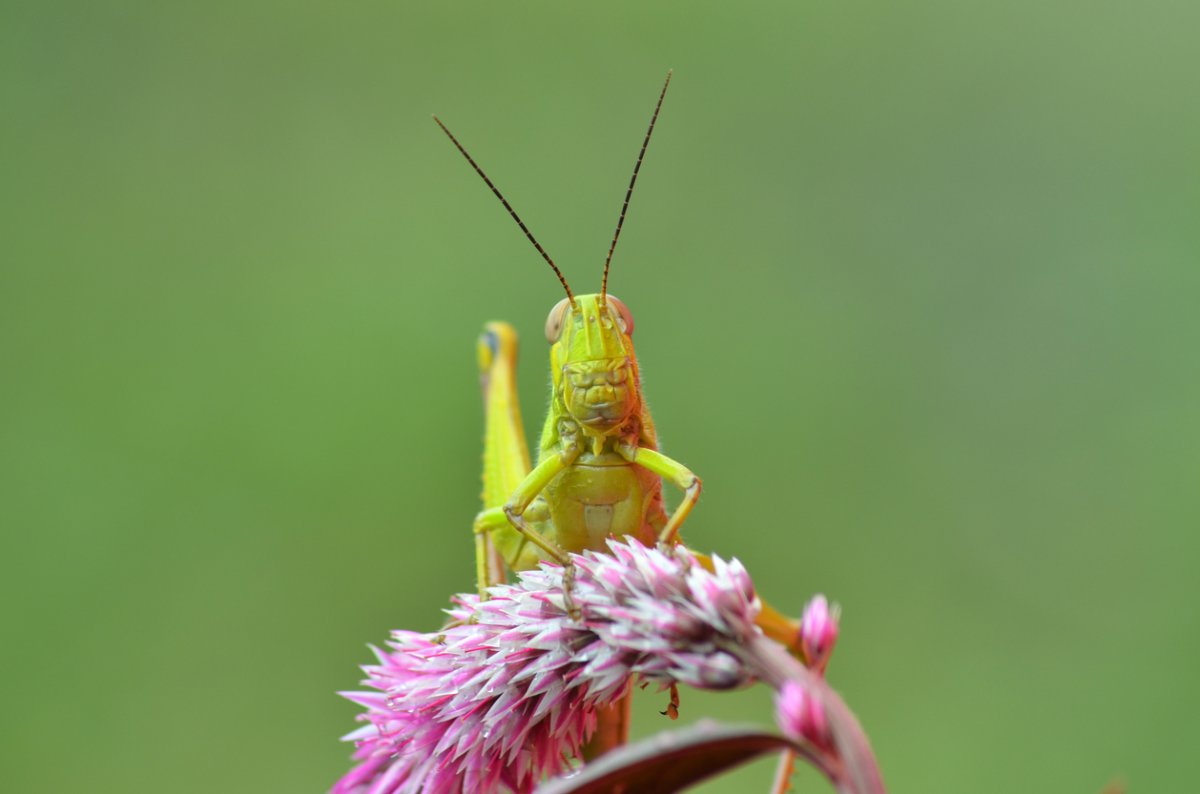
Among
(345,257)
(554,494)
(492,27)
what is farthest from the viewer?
(492,27)

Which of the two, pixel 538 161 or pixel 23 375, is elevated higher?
pixel 538 161

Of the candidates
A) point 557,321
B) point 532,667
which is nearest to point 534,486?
point 557,321

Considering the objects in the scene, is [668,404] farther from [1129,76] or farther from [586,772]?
[586,772]

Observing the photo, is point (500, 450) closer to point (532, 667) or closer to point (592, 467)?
point (592, 467)

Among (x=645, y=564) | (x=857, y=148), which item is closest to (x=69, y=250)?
(x=857, y=148)

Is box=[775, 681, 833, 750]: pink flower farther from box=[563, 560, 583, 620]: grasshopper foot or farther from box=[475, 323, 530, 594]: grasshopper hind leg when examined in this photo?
box=[475, 323, 530, 594]: grasshopper hind leg

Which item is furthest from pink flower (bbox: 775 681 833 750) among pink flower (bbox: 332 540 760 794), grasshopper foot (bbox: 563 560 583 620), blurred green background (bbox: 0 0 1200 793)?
blurred green background (bbox: 0 0 1200 793)

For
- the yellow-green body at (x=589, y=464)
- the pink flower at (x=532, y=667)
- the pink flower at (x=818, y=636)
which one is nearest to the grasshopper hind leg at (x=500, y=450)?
the yellow-green body at (x=589, y=464)

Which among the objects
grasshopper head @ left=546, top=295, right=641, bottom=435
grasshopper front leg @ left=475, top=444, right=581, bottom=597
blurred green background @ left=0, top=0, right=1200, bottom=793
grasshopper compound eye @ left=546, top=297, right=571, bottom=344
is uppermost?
blurred green background @ left=0, top=0, right=1200, bottom=793

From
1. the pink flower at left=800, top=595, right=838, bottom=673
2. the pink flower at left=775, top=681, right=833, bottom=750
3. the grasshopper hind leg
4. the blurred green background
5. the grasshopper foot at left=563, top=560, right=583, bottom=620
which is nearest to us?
the pink flower at left=775, top=681, right=833, bottom=750
